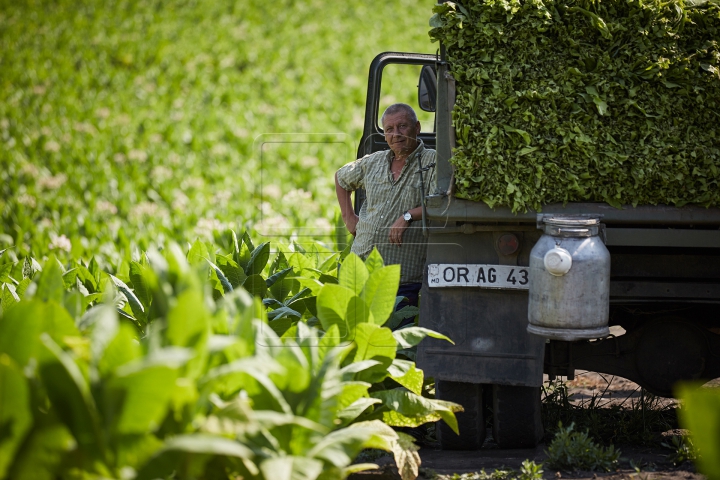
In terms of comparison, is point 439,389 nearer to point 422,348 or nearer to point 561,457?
point 422,348

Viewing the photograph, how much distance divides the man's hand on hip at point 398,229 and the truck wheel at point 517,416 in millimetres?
1096

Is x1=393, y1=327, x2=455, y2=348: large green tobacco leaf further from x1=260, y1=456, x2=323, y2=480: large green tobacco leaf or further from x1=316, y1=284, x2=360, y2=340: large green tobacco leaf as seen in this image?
A: x1=260, y1=456, x2=323, y2=480: large green tobacco leaf

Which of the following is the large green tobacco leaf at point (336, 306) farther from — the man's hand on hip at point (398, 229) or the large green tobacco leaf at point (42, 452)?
the large green tobacco leaf at point (42, 452)

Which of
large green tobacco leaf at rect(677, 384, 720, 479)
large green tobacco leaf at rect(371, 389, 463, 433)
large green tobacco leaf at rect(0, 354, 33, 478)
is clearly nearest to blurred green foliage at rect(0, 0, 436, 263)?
large green tobacco leaf at rect(371, 389, 463, 433)

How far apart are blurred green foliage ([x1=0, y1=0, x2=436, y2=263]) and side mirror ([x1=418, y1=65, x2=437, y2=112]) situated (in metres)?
0.97

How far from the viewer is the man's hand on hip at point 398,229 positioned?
5.16 metres

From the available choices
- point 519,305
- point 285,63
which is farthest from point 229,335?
point 285,63

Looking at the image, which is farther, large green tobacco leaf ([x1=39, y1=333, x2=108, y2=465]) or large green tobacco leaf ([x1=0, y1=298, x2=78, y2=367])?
large green tobacco leaf ([x1=0, y1=298, x2=78, y2=367])

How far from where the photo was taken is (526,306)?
4.55 m

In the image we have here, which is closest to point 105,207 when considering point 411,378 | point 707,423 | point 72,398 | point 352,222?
point 352,222

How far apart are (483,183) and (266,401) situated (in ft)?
5.54

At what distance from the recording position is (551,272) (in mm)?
4027

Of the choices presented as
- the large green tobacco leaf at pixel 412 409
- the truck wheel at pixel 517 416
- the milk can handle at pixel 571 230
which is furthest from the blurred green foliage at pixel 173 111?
the milk can handle at pixel 571 230

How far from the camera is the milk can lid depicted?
4.08m
